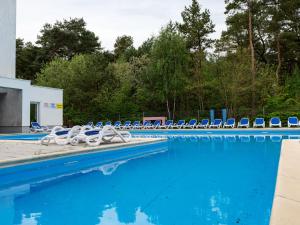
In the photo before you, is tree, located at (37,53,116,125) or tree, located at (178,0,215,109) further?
tree, located at (178,0,215,109)

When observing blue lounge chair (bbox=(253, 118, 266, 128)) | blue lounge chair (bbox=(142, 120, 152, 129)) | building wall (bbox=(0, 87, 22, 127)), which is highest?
building wall (bbox=(0, 87, 22, 127))

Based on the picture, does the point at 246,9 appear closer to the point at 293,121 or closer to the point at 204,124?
the point at 204,124

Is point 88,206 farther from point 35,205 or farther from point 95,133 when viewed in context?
point 95,133

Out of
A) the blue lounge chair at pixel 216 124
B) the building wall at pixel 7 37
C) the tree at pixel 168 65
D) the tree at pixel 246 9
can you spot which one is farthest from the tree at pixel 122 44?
the blue lounge chair at pixel 216 124

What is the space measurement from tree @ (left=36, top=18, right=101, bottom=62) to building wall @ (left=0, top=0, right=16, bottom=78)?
50.8ft

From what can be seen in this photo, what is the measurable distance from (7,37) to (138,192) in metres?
17.9

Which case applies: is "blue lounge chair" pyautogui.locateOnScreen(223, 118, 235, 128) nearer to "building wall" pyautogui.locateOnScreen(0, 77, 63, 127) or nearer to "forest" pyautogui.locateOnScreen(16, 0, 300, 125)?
"forest" pyautogui.locateOnScreen(16, 0, 300, 125)

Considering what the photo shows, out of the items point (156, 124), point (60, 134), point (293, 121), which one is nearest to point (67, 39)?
point (156, 124)

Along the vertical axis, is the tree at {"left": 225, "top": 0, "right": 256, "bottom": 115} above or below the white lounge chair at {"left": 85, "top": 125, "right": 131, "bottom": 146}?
above

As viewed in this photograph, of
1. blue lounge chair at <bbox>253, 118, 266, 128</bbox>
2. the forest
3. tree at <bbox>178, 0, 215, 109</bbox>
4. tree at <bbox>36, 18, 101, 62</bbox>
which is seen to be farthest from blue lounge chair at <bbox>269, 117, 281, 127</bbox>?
tree at <bbox>36, 18, 101, 62</bbox>

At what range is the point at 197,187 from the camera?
187 inches

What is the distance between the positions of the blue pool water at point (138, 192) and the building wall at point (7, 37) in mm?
14209

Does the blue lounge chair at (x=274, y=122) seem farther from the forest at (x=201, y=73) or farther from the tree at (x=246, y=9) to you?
the tree at (x=246, y=9)

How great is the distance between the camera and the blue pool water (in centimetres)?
339
